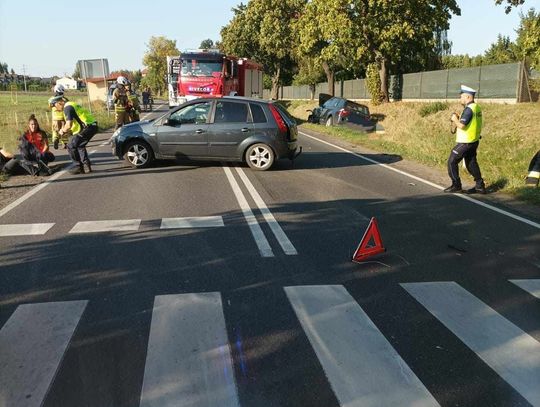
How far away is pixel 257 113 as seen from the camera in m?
12.4

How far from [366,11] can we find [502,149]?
20.7m

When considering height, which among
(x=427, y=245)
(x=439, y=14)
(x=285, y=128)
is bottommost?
(x=427, y=245)

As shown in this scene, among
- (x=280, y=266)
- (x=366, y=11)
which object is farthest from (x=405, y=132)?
(x=280, y=266)

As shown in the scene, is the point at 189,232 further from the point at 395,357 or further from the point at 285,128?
the point at 285,128

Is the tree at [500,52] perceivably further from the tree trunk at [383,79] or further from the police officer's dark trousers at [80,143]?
the police officer's dark trousers at [80,143]

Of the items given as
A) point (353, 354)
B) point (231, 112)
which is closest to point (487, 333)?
point (353, 354)

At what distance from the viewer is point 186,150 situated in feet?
41.0

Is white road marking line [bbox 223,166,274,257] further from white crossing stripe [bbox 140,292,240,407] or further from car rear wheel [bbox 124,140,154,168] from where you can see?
car rear wheel [bbox 124,140,154,168]

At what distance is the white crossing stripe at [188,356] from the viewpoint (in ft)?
10.6

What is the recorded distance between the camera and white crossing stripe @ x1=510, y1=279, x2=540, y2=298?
5.11 metres

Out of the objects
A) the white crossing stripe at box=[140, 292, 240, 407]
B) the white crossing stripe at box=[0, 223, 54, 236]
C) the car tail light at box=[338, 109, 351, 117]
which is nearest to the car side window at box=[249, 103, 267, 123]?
the white crossing stripe at box=[0, 223, 54, 236]

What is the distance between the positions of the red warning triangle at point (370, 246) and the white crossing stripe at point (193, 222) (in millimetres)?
2193

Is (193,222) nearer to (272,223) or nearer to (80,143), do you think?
(272,223)

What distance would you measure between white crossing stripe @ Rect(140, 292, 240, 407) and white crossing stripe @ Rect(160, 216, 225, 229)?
8.41ft
